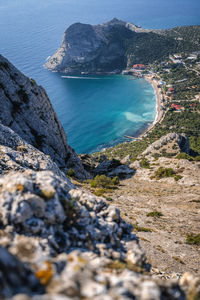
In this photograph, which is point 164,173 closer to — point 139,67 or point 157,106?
point 157,106

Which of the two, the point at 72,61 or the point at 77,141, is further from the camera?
the point at 72,61

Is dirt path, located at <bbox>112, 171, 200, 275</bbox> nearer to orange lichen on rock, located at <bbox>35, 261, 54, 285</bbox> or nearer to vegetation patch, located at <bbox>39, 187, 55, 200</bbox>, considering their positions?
vegetation patch, located at <bbox>39, 187, 55, 200</bbox>

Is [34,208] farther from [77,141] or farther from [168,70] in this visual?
[168,70]

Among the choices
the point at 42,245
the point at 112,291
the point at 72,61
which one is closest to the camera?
the point at 112,291

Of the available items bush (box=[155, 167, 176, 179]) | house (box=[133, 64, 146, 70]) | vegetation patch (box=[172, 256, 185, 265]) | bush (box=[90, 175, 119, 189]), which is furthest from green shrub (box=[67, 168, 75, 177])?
house (box=[133, 64, 146, 70])

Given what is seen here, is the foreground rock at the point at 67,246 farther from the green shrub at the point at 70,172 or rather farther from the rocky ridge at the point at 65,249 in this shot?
the green shrub at the point at 70,172

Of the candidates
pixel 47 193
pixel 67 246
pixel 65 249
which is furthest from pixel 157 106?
pixel 65 249

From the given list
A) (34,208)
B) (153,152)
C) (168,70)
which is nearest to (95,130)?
(153,152)
